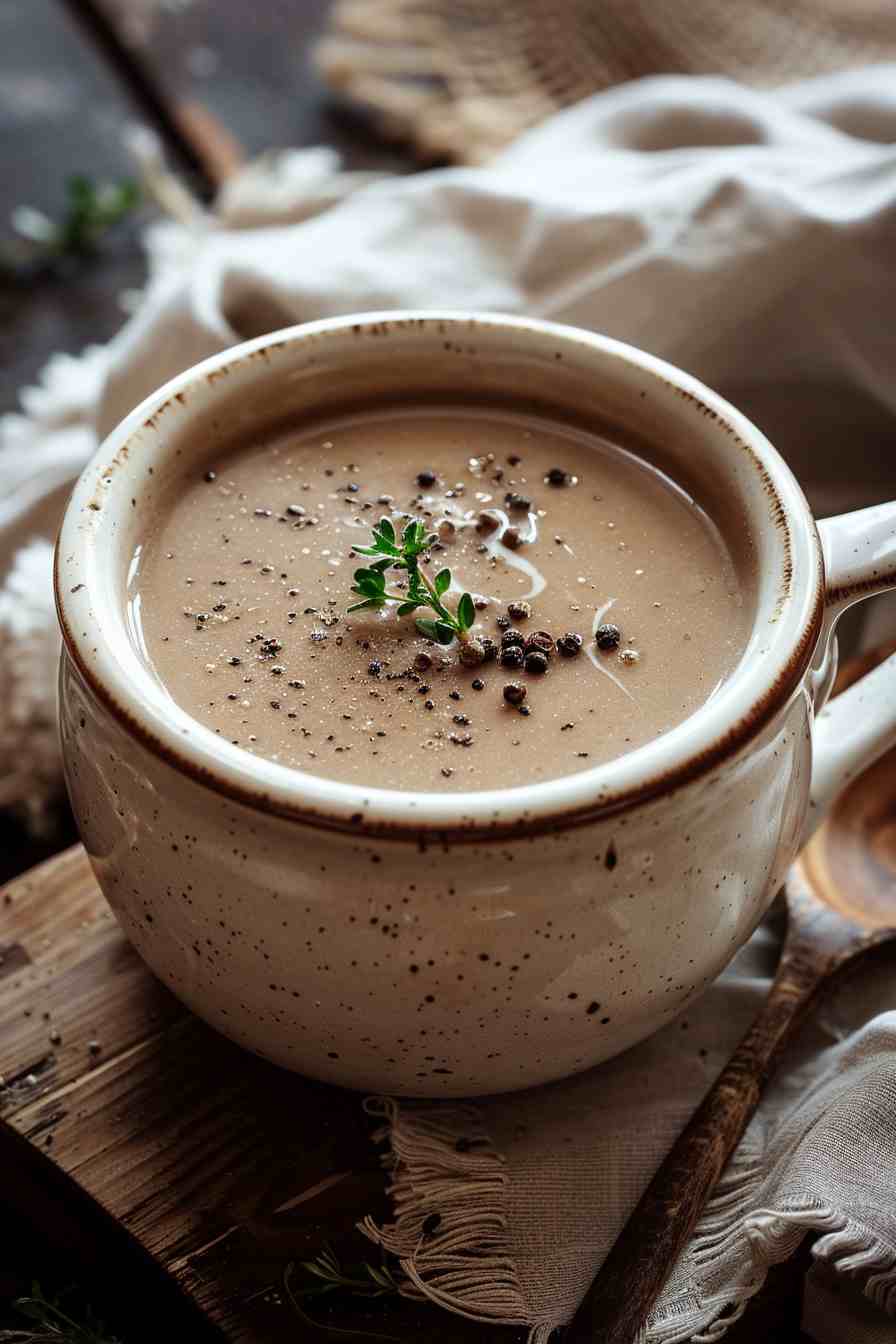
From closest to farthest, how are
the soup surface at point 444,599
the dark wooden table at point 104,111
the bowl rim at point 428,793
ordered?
the bowl rim at point 428,793, the soup surface at point 444,599, the dark wooden table at point 104,111

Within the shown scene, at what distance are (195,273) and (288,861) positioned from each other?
84 centimetres

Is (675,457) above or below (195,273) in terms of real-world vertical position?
below

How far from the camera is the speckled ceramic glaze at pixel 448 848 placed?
85cm

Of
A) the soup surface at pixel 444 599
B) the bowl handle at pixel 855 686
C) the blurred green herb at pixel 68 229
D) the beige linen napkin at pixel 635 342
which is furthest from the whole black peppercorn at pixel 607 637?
the blurred green herb at pixel 68 229

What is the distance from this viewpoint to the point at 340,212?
162cm

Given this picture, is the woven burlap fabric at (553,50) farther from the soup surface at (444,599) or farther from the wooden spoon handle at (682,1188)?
the wooden spoon handle at (682,1188)

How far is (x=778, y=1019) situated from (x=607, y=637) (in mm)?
333

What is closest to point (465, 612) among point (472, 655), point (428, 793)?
point (472, 655)

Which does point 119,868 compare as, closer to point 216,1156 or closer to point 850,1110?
point 216,1156

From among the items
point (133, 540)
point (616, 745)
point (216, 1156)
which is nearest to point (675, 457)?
point (616, 745)

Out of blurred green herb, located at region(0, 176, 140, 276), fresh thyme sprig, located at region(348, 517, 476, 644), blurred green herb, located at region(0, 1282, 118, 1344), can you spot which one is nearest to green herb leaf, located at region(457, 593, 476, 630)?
fresh thyme sprig, located at region(348, 517, 476, 644)

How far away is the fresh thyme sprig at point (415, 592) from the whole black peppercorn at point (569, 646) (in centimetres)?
6

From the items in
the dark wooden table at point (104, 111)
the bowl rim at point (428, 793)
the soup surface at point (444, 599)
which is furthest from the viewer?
the dark wooden table at point (104, 111)

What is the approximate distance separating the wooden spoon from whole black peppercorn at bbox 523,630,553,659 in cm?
34
